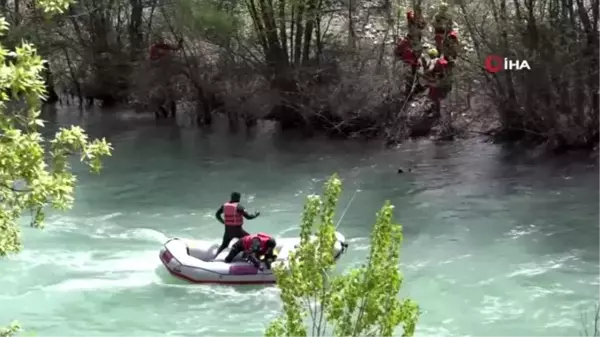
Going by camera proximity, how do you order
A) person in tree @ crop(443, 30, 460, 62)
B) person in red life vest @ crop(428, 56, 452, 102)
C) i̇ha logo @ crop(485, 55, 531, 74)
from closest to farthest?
i̇ha logo @ crop(485, 55, 531, 74)
person in tree @ crop(443, 30, 460, 62)
person in red life vest @ crop(428, 56, 452, 102)

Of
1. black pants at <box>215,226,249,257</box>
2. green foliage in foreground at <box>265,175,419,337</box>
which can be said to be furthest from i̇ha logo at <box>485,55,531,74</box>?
green foliage in foreground at <box>265,175,419,337</box>

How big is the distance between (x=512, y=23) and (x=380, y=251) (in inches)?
493

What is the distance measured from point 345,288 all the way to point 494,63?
1253cm

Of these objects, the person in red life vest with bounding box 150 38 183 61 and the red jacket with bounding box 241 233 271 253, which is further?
the person in red life vest with bounding box 150 38 183 61

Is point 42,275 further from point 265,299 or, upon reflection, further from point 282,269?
point 282,269

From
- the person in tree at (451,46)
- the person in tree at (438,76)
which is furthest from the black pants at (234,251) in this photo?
the person in tree at (438,76)

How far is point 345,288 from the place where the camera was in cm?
366

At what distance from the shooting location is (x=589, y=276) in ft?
30.5

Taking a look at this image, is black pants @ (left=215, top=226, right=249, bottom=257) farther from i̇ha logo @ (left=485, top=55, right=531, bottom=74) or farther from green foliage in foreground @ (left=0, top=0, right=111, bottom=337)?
i̇ha logo @ (left=485, top=55, right=531, bottom=74)

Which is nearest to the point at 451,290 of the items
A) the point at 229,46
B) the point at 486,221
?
the point at 486,221

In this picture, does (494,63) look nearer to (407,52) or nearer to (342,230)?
(407,52)

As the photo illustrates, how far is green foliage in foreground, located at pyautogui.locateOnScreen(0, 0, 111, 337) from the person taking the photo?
3635mm

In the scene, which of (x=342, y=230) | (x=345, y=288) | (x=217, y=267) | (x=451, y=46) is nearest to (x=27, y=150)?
(x=345, y=288)

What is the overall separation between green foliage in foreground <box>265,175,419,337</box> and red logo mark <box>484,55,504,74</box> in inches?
483
